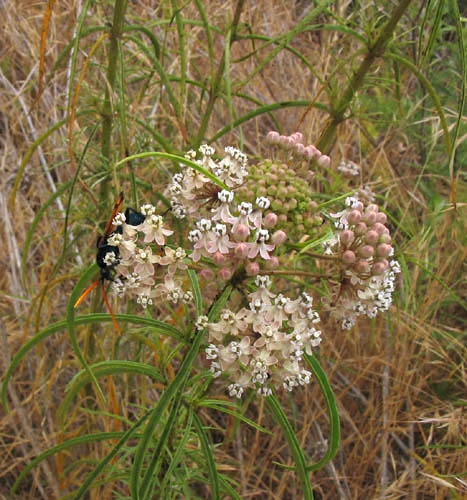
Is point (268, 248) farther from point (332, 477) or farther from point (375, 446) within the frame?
point (375, 446)

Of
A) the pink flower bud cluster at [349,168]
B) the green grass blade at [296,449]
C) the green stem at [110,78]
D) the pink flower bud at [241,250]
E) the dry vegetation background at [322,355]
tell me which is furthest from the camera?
the pink flower bud cluster at [349,168]

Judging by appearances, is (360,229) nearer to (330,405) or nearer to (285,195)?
(285,195)

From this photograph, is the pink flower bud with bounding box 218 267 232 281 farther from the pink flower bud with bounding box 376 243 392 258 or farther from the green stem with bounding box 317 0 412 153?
the green stem with bounding box 317 0 412 153

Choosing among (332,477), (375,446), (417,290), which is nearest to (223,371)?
(332,477)

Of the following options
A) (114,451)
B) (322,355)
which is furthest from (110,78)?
(322,355)

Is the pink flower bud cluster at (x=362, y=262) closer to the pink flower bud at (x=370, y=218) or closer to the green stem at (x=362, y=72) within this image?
the pink flower bud at (x=370, y=218)

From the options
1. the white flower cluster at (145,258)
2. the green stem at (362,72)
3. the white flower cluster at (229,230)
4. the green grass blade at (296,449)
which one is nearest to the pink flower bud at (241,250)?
the white flower cluster at (229,230)

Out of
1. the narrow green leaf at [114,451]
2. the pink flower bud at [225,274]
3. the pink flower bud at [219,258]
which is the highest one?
the pink flower bud at [219,258]
